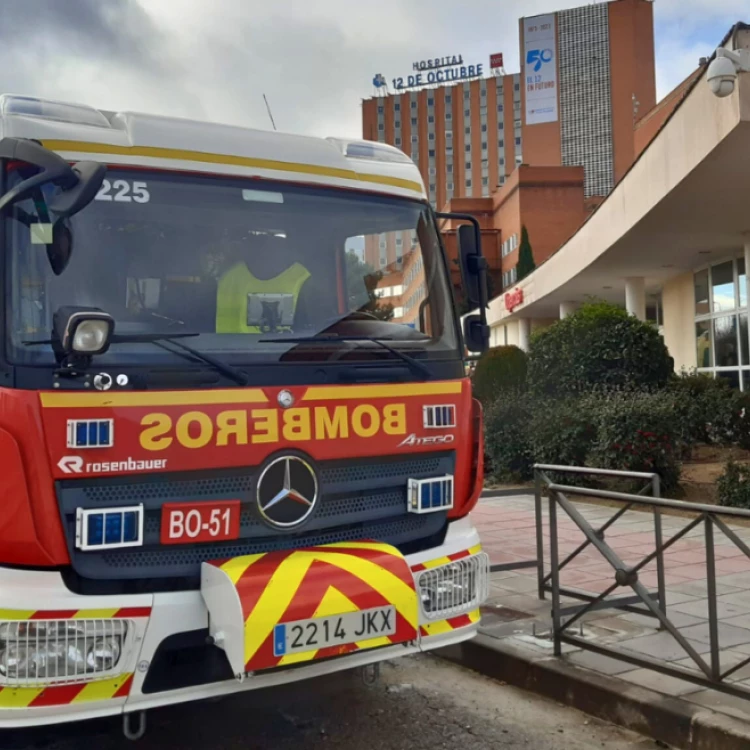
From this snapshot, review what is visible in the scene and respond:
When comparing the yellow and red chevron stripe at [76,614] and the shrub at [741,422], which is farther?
the shrub at [741,422]

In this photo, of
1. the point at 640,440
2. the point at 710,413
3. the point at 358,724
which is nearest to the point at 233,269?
the point at 358,724

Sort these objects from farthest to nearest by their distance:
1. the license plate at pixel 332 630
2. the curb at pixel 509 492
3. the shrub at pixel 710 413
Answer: the shrub at pixel 710 413 → the curb at pixel 509 492 → the license plate at pixel 332 630

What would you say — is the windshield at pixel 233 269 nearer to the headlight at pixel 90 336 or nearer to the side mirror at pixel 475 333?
the headlight at pixel 90 336

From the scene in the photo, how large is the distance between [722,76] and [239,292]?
23.5 ft

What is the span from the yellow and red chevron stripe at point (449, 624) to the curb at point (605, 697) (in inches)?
29.1

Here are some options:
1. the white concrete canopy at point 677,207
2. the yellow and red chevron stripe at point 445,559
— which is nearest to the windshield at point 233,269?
the yellow and red chevron stripe at point 445,559

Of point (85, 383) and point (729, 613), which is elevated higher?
point (85, 383)

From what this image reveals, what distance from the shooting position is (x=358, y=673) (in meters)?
4.94

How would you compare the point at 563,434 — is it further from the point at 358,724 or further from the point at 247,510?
the point at 247,510

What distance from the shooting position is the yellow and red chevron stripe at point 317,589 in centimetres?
341

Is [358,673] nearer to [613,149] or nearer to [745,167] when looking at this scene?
[745,167]

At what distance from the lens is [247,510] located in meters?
3.73

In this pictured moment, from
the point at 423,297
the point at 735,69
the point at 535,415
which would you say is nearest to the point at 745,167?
the point at 735,69

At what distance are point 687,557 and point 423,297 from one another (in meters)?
4.06
